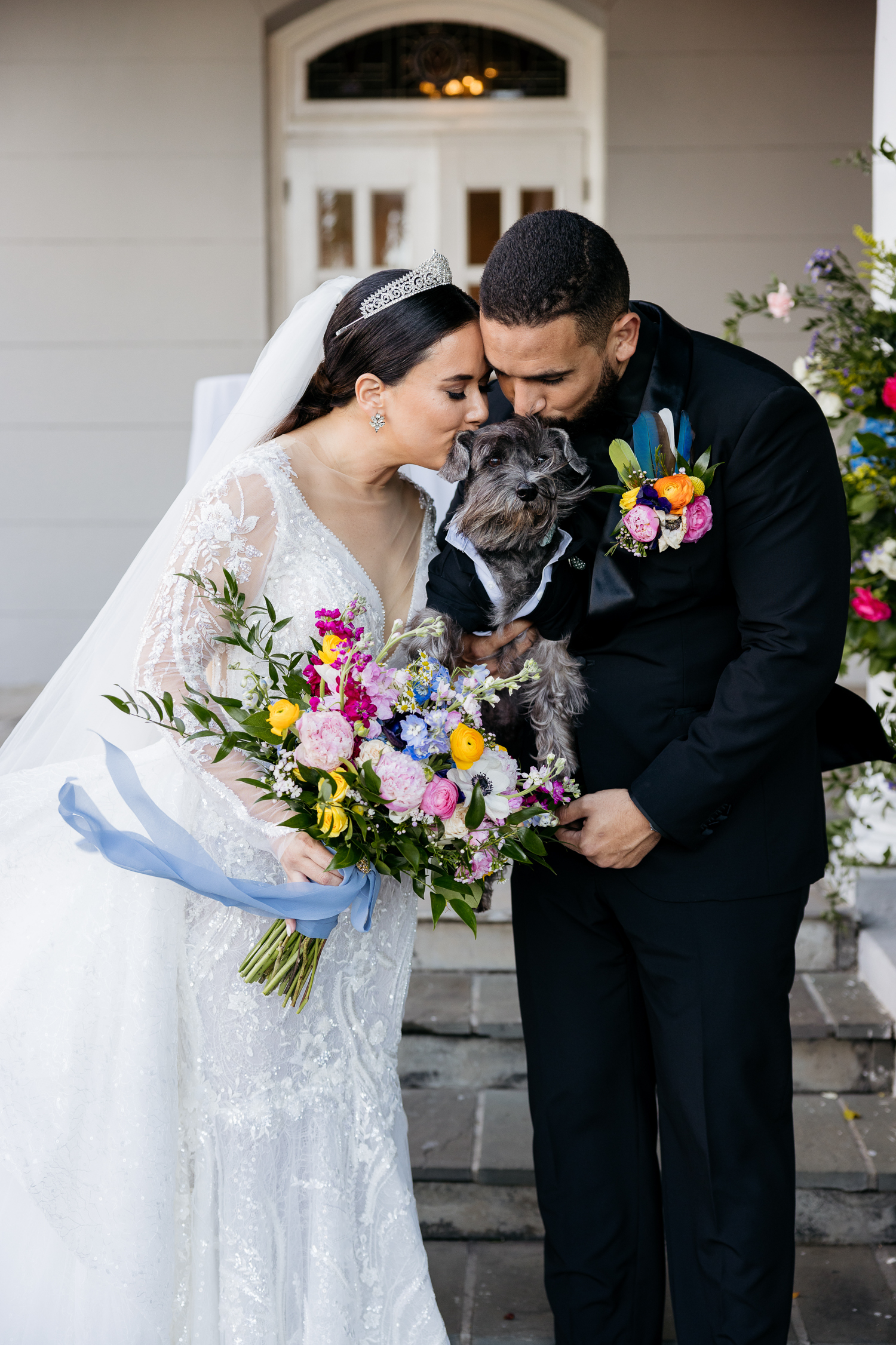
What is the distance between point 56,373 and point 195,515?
431cm

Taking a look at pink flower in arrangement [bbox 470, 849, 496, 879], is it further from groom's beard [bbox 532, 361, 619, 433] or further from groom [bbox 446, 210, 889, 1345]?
groom's beard [bbox 532, 361, 619, 433]

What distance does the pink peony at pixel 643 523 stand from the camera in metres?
1.76

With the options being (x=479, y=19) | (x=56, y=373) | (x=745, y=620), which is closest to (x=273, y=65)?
(x=479, y=19)

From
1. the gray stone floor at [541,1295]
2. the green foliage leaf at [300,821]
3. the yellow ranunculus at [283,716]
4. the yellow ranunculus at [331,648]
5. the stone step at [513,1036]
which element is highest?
the yellow ranunculus at [331,648]

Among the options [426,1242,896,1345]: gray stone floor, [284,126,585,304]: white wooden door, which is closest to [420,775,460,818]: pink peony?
[426,1242,896,1345]: gray stone floor

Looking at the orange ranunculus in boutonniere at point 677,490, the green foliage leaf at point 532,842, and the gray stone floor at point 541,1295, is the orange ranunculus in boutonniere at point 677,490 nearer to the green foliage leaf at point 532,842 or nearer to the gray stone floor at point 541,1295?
the green foliage leaf at point 532,842

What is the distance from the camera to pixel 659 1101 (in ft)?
6.87

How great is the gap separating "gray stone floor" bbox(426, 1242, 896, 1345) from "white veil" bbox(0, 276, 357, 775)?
4.81 feet

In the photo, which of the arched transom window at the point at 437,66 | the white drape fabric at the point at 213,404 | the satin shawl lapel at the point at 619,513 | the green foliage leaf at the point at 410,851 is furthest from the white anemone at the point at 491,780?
the arched transom window at the point at 437,66

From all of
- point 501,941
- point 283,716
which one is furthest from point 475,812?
point 501,941

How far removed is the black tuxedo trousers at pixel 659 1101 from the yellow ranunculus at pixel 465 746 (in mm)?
495

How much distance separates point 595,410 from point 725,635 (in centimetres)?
45

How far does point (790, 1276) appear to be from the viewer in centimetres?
201

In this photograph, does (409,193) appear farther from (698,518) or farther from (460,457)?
(698,518)
